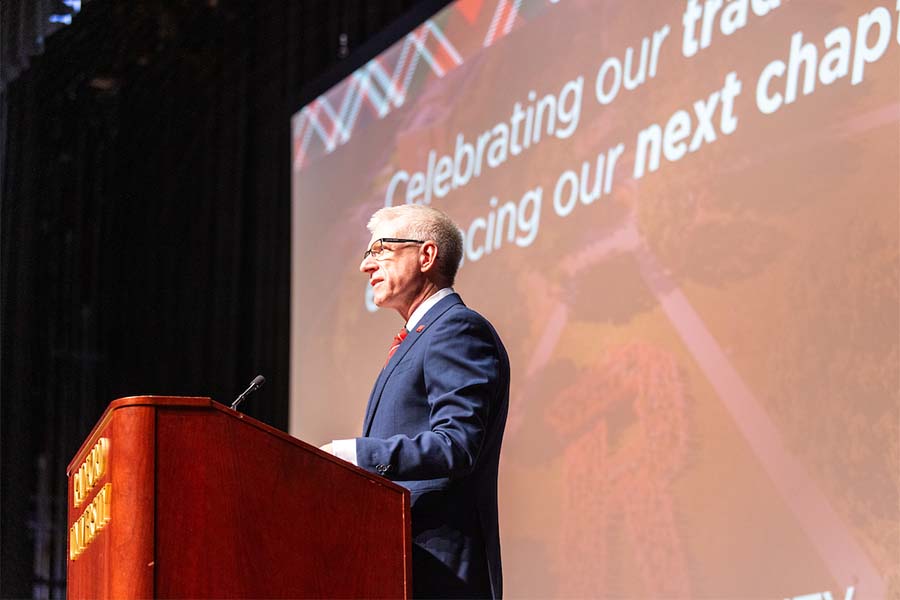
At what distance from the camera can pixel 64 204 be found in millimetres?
5613

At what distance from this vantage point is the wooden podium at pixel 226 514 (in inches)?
74.9

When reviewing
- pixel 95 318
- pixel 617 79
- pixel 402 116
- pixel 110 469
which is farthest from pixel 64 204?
pixel 110 469

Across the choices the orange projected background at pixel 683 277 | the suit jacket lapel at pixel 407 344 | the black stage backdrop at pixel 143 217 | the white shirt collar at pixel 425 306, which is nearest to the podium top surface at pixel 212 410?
the suit jacket lapel at pixel 407 344

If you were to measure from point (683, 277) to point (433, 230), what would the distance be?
119 cm

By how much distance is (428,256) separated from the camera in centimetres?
258

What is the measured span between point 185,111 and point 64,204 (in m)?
0.80

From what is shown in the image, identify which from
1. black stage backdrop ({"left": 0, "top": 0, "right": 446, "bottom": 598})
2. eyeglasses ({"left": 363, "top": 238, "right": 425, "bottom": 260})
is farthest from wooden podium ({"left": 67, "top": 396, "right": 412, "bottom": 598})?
black stage backdrop ({"left": 0, "top": 0, "right": 446, "bottom": 598})

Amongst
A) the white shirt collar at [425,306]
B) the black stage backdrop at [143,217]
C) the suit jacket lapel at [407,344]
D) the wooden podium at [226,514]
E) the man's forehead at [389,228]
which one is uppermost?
the black stage backdrop at [143,217]

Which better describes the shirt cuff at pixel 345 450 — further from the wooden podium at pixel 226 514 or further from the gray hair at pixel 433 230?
the gray hair at pixel 433 230

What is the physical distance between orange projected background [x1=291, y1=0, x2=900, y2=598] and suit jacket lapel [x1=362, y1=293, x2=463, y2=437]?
1.16 m

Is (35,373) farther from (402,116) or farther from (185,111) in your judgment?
(402,116)

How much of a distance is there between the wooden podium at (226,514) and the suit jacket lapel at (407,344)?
0.40 metres

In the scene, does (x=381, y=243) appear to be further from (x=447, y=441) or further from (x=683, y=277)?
(x=683, y=277)

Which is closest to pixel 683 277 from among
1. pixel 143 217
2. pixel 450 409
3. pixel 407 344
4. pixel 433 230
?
pixel 433 230
